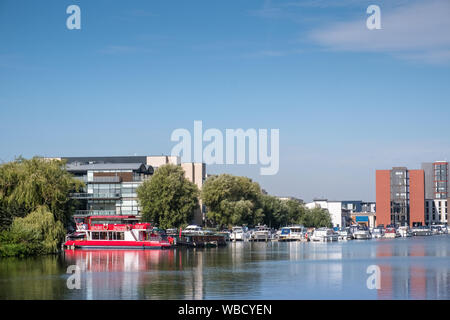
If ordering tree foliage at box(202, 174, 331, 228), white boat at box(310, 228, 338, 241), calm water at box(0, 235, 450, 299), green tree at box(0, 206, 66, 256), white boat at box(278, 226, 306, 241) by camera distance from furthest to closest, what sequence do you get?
white boat at box(310, 228, 338, 241) → white boat at box(278, 226, 306, 241) → tree foliage at box(202, 174, 331, 228) → green tree at box(0, 206, 66, 256) → calm water at box(0, 235, 450, 299)

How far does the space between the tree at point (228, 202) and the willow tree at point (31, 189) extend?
181 ft

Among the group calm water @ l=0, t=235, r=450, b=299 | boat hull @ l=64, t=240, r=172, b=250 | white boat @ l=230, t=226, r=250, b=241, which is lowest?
white boat @ l=230, t=226, r=250, b=241

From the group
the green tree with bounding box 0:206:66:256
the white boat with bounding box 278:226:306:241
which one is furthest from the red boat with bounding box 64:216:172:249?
the white boat with bounding box 278:226:306:241

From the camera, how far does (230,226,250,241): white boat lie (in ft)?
407

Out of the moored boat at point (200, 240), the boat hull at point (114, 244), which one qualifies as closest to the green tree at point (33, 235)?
the boat hull at point (114, 244)

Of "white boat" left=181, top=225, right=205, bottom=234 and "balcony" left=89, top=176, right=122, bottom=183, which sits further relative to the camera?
"balcony" left=89, top=176, right=122, bottom=183

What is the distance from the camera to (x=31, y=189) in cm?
7294

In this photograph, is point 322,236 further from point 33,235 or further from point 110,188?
point 33,235

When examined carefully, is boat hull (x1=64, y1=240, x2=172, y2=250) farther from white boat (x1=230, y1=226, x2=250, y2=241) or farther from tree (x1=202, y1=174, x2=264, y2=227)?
tree (x1=202, y1=174, x2=264, y2=227)

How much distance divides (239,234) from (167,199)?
17196 mm

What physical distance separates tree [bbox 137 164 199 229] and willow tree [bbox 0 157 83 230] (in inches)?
1505

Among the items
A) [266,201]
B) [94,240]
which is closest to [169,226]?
[94,240]

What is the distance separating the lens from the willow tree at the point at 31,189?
238 feet
